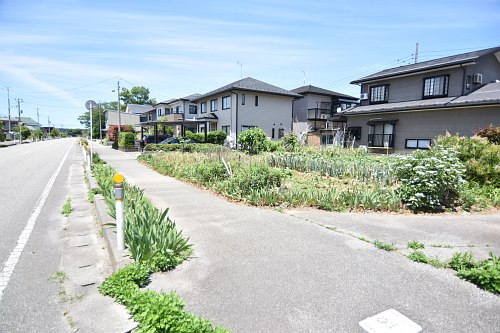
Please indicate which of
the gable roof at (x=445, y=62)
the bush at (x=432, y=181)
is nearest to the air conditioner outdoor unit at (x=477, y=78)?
the gable roof at (x=445, y=62)

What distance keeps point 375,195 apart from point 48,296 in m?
6.62

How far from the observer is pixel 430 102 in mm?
19484

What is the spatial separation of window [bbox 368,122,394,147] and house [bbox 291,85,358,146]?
6403 mm

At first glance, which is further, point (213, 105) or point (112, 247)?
point (213, 105)

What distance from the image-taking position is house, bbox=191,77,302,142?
27281 mm

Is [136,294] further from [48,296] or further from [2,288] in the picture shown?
[2,288]

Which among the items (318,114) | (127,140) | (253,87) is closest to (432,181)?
(253,87)

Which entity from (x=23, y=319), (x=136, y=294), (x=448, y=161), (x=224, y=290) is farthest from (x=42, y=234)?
(x=448, y=161)

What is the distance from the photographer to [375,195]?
276 inches

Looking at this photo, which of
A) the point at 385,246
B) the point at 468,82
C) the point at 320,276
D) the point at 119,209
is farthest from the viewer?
the point at 468,82

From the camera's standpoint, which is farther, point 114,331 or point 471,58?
point 471,58

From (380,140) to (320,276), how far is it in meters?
21.5

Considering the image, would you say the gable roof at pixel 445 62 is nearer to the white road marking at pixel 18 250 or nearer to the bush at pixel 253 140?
the bush at pixel 253 140

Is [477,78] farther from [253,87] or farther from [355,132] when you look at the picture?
[253,87]
